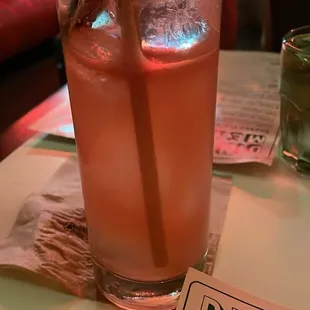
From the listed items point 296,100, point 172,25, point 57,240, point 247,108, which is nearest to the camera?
point 172,25

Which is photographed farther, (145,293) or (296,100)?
(296,100)

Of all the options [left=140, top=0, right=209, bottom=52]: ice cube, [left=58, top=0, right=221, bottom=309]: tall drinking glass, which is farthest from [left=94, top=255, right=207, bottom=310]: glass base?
[left=140, top=0, right=209, bottom=52]: ice cube

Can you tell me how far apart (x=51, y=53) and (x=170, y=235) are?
3.61 ft

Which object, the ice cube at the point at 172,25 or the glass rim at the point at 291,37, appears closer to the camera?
the ice cube at the point at 172,25

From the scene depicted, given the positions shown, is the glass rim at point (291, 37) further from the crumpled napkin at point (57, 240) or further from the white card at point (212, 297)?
the white card at point (212, 297)

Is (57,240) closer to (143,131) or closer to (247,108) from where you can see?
(143,131)

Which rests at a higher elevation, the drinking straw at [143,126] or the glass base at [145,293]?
the drinking straw at [143,126]

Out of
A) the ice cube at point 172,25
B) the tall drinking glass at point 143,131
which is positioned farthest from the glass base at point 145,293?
the ice cube at point 172,25

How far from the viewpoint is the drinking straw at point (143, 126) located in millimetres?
316

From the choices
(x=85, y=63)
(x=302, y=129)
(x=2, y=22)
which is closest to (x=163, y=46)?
(x=85, y=63)

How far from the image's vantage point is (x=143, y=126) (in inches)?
13.6

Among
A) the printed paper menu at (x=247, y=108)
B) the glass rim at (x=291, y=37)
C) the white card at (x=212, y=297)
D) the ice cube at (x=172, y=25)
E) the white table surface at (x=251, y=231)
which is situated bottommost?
the printed paper menu at (x=247, y=108)

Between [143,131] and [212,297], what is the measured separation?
0.38 feet

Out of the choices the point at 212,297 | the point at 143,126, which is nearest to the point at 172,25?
the point at 143,126
